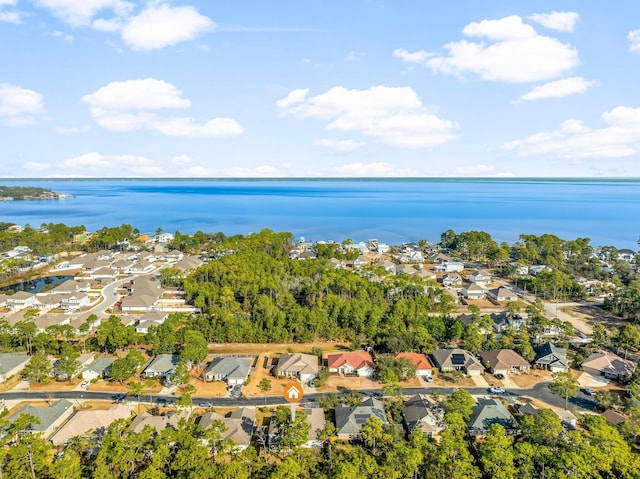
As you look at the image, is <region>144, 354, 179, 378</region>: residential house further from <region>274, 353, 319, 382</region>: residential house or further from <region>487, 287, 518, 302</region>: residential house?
<region>487, 287, 518, 302</region>: residential house

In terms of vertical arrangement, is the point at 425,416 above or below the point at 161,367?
above

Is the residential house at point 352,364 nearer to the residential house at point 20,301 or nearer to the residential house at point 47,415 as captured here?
the residential house at point 47,415

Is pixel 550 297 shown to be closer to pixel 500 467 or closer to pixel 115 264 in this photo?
pixel 500 467

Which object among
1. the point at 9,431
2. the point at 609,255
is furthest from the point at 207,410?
the point at 609,255

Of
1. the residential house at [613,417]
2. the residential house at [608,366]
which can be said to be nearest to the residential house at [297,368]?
the residential house at [613,417]

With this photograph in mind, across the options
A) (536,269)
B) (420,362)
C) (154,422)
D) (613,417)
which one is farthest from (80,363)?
(536,269)

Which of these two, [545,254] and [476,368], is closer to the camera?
[476,368]

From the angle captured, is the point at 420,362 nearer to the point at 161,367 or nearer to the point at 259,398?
the point at 259,398
